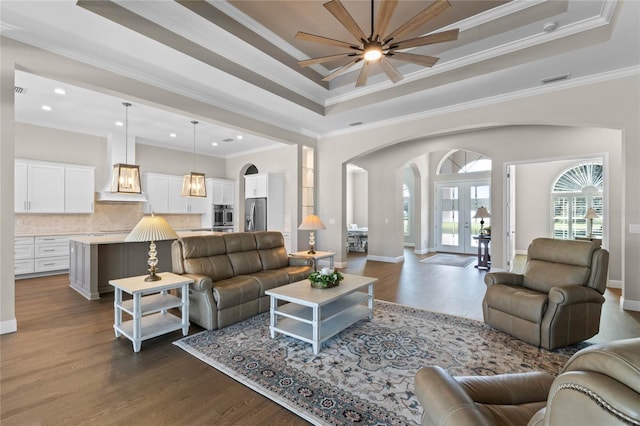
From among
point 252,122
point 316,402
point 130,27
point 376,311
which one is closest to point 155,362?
point 316,402

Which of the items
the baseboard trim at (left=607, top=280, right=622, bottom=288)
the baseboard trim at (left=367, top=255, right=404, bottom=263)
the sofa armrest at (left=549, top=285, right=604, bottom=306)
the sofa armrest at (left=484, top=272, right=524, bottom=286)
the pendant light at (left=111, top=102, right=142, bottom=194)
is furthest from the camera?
the baseboard trim at (left=367, top=255, right=404, bottom=263)

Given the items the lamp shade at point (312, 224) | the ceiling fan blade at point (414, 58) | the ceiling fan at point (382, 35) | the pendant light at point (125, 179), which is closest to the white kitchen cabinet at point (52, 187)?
the pendant light at point (125, 179)

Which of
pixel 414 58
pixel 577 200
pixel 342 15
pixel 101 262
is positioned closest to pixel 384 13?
pixel 342 15

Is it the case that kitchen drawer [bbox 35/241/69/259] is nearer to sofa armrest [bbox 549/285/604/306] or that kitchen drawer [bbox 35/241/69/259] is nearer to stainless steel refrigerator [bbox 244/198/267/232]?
stainless steel refrigerator [bbox 244/198/267/232]

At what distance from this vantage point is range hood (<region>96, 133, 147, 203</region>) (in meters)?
6.57

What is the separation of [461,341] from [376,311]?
1103 mm

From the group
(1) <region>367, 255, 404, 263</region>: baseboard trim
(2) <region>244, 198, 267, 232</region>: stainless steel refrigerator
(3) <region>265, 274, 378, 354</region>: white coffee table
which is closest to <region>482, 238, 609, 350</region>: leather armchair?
(3) <region>265, 274, 378, 354</region>: white coffee table

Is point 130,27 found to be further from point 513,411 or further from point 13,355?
point 513,411

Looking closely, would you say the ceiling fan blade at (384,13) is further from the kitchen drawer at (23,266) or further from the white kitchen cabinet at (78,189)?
the kitchen drawer at (23,266)

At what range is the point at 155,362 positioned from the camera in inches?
101

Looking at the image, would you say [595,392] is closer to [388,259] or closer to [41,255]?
[388,259]

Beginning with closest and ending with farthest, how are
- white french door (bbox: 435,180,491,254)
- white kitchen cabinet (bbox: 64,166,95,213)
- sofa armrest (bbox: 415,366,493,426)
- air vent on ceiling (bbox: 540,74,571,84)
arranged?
sofa armrest (bbox: 415,366,493,426) → air vent on ceiling (bbox: 540,74,571,84) → white kitchen cabinet (bbox: 64,166,95,213) → white french door (bbox: 435,180,491,254)

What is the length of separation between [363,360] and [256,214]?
5700 mm

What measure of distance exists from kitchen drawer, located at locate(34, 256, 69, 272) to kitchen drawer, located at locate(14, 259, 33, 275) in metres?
0.07
